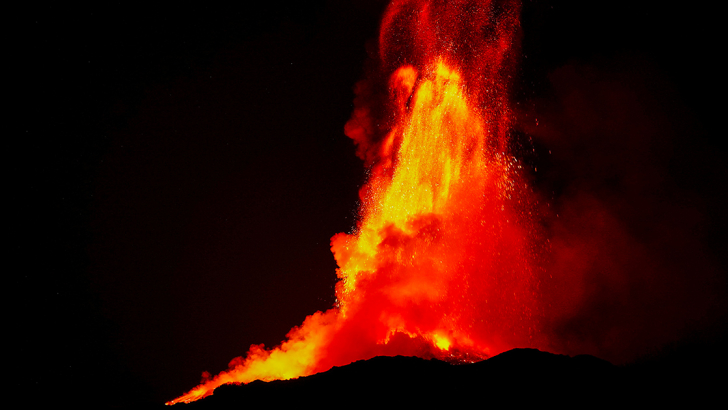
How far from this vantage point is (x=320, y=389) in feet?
29.5

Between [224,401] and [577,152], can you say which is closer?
[224,401]

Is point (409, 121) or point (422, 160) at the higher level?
point (409, 121)

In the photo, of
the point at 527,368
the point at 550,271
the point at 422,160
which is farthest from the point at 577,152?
the point at 527,368

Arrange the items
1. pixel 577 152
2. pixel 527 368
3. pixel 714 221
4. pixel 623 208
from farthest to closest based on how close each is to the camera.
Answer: pixel 577 152
pixel 623 208
pixel 714 221
pixel 527 368

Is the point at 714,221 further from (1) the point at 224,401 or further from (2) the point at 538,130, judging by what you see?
(1) the point at 224,401

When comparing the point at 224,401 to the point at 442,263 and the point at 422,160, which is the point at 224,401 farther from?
the point at 422,160

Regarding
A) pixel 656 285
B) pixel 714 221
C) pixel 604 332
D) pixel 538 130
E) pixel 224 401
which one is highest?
pixel 538 130

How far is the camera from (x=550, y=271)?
19469 millimetres

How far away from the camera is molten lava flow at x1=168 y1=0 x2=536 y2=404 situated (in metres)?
18.1

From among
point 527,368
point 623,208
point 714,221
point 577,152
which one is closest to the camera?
point 527,368

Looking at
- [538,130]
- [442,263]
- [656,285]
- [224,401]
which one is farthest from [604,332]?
[224,401]

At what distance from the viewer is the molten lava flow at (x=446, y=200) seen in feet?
59.4

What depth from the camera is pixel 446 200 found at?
19.8 metres

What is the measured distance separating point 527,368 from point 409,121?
1311cm
